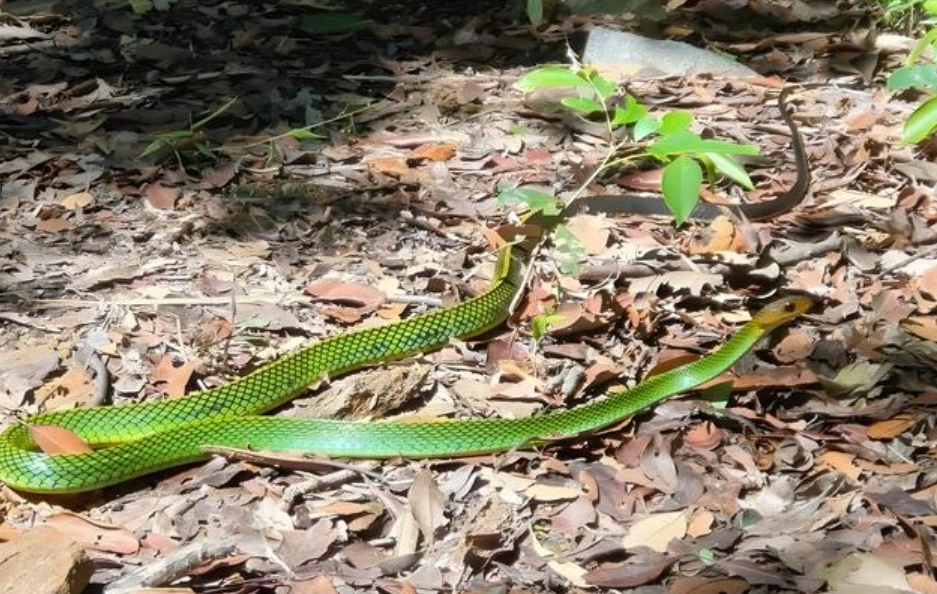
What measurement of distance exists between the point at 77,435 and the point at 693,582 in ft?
6.57

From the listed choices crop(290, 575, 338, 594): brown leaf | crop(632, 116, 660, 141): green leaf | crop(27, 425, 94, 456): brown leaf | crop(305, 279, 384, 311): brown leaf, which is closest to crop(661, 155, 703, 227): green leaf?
crop(632, 116, 660, 141): green leaf

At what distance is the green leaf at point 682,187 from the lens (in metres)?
3.95

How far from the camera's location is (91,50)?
22.4ft

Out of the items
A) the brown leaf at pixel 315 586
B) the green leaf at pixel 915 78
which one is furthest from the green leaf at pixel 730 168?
the brown leaf at pixel 315 586

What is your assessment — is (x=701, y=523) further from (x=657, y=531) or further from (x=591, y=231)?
(x=591, y=231)

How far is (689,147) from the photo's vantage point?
404 cm

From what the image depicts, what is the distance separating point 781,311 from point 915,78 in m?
1.82

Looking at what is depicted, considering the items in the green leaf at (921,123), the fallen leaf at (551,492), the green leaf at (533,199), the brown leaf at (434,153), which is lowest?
the fallen leaf at (551,492)

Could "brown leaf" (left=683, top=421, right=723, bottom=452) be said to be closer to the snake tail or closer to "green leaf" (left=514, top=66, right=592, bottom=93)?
the snake tail

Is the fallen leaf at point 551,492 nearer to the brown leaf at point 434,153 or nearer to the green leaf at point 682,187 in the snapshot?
the green leaf at point 682,187

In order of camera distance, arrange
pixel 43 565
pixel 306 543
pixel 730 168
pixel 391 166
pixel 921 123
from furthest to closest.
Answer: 1. pixel 391 166
2. pixel 921 123
3. pixel 730 168
4. pixel 306 543
5. pixel 43 565

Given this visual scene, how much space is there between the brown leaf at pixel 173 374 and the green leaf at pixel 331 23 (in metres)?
3.23

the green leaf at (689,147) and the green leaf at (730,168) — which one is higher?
the green leaf at (689,147)

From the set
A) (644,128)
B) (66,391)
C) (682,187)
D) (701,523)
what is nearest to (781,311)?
(682,187)
